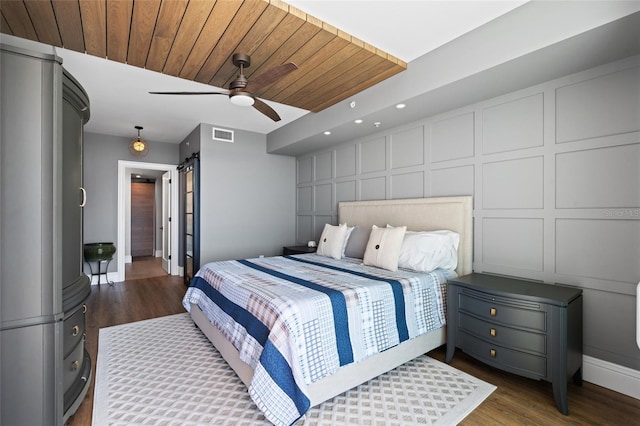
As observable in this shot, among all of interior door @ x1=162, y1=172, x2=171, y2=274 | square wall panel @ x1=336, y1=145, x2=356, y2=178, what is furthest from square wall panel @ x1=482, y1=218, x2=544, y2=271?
interior door @ x1=162, y1=172, x2=171, y2=274

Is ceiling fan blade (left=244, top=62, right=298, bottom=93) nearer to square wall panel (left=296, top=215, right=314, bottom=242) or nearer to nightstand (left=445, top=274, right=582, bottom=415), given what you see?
nightstand (left=445, top=274, right=582, bottom=415)

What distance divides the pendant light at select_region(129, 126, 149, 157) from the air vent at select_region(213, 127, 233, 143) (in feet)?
4.29

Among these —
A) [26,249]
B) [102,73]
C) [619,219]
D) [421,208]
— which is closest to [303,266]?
[421,208]

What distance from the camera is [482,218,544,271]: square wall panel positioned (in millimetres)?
2645

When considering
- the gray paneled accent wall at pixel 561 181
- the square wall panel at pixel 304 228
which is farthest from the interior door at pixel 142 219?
the gray paneled accent wall at pixel 561 181

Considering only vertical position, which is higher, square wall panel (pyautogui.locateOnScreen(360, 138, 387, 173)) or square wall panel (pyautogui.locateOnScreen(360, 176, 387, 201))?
square wall panel (pyautogui.locateOnScreen(360, 138, 387, 173))

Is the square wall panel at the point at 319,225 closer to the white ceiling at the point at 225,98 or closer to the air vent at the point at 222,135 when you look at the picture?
the white ceiling at the point at 225,98

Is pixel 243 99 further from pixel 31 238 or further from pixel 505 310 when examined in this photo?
pixel 505 310

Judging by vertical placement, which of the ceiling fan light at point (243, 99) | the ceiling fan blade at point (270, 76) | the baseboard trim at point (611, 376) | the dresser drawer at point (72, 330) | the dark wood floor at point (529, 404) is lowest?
the dark wood floor at point (529, 404)

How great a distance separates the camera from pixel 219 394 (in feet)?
7.13

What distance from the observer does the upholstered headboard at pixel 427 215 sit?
3100 millimetres

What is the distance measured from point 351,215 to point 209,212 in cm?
A: 231

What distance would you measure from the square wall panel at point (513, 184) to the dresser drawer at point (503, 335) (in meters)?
1.12

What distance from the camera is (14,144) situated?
153cm
